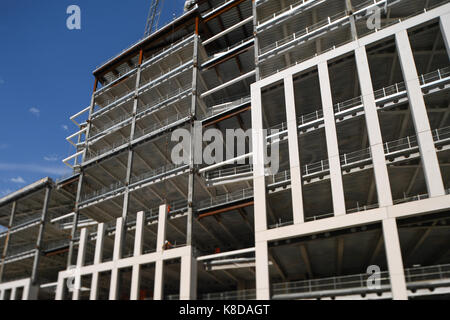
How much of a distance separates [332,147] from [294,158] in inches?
103

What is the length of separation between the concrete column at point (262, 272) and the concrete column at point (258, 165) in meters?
1.26

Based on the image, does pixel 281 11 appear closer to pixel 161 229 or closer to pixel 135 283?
pixel 161 229

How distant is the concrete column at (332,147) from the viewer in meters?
20.9

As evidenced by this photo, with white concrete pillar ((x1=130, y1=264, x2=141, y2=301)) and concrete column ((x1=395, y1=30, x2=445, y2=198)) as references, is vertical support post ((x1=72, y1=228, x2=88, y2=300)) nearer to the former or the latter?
white concrete pillar ((x1=130, y1=264, x2=141, y2=301))

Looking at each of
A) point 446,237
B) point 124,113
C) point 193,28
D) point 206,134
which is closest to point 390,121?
point 446,237

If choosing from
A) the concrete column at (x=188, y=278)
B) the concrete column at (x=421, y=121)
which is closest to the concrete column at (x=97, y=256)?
the concrete column at (x=188, y=278)

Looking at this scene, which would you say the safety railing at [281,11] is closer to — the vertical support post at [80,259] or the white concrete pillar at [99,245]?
the white concrete pillar at [99,245]

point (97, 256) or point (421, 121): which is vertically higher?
point (421, 121)

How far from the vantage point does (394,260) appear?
58.5ft

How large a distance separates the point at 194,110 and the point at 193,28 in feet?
40.1

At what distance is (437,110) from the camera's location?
2256cm

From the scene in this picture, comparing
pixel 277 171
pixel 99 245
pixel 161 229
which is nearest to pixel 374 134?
pixel 277 171
